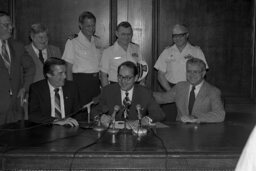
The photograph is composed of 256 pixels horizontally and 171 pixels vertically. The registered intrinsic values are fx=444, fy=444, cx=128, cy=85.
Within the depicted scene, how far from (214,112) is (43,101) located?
127cm

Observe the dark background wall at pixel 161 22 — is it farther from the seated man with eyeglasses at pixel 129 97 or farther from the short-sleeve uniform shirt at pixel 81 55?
the seated man with eyeglasses at pixel 129 97

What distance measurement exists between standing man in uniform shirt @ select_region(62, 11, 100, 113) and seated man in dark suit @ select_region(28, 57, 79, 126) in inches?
35.8

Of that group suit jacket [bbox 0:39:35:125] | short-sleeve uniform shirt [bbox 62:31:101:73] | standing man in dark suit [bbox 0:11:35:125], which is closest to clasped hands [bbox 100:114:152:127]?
standing man in dark suit [bbox 0:11:35:125]

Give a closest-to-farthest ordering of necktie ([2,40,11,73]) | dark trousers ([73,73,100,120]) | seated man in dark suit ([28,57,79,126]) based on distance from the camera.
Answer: seated man in dark suit ([28,57,79,126]) < necktie ([2,40,11,73]) < dark trousers ([73,73,100,120])

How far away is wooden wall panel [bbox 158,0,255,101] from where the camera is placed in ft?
16.9

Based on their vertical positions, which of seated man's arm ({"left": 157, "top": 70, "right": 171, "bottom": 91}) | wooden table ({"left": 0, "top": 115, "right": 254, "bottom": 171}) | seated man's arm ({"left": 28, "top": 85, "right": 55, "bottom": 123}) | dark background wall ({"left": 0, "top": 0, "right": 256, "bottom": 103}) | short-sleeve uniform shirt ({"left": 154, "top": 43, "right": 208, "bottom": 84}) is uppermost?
dark background wall ({"left": 0, "top": 0, "right": 256, "bottom": 103})

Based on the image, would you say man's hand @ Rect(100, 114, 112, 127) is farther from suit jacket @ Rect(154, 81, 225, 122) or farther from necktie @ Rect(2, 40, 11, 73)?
necktie @ Rect(2, 40, 11, 73)

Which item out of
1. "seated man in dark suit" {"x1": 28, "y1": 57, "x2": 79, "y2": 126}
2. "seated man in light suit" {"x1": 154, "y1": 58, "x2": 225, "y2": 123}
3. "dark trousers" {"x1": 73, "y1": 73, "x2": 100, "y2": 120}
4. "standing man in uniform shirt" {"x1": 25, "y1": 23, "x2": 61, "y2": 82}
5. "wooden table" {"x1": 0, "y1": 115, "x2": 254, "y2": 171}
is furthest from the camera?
"dark trousers" {"x1": 73, "y1": 73, "x2": 100, "y2": 120}

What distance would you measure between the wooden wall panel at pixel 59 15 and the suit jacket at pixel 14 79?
4.43ft

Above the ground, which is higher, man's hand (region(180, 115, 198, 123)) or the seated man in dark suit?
the seated man in dark suit

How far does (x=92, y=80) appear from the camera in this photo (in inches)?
177

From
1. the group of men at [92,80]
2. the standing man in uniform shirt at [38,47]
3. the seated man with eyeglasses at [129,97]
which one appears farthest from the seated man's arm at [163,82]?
the standing man in uniform shirt at [38,47]

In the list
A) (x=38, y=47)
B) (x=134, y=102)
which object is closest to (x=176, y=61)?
(x=134, y=102)

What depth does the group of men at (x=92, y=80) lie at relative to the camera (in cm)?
331
